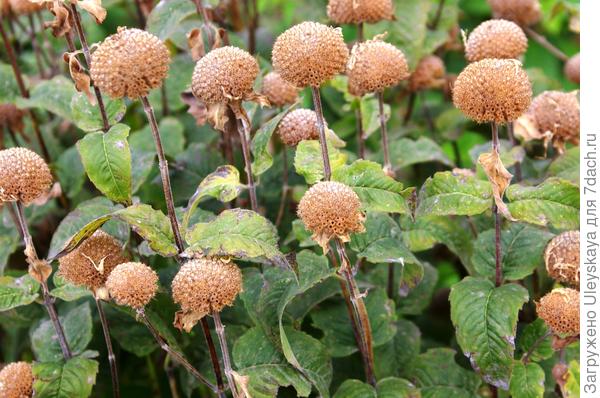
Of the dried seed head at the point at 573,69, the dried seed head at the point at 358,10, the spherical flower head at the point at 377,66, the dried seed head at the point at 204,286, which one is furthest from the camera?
the dried seed head at the point at 573,69

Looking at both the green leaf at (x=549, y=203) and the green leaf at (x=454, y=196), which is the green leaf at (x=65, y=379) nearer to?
the green leaf at (x=454, y=196)

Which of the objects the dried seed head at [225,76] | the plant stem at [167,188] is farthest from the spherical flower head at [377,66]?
the plant stem at [167,188]

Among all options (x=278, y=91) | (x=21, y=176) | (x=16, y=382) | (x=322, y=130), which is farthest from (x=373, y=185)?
A: (x=16, y=382)

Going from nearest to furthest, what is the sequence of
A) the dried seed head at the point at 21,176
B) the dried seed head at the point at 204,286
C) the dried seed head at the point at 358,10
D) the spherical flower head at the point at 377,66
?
the dried seed head at the point at 204,286, the dried seed head at the point at 21,176, the spherical flower head at the point at 377,66, the dried seed head at the point at 358,10

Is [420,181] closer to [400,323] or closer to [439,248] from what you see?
[439,248]

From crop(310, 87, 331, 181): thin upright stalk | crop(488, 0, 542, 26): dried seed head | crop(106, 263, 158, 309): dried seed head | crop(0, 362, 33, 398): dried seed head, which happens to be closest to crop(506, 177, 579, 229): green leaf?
crop(310, 87, 331, 181): thin upright stalk

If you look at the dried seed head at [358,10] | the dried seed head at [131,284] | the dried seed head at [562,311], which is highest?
the dried seed head at [358,10]

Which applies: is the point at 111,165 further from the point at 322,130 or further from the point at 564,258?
the point at 564,258

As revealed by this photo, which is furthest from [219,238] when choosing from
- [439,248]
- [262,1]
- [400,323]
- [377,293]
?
[262,1]
